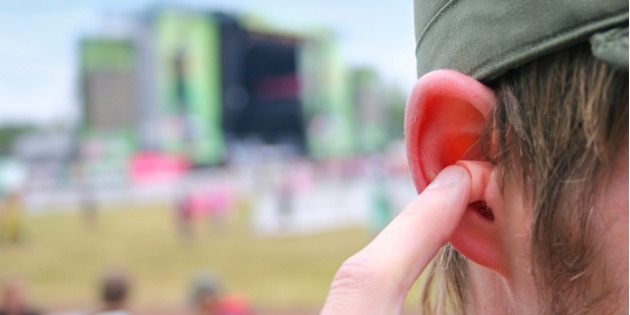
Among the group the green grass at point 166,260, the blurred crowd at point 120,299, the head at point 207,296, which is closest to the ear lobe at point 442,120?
the blurred crowd at point 120,299

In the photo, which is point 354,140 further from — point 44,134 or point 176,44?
point 44,134

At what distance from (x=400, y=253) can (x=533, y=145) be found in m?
0.15

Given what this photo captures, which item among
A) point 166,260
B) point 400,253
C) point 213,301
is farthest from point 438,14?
point 166,260

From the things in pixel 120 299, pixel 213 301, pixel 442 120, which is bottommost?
pixel 213 301

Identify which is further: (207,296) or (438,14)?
(207,296)

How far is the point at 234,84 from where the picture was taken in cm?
2838

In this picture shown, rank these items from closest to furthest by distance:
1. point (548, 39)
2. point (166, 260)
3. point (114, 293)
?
point (548, 39) → point (114, 293) → point (166, 260)

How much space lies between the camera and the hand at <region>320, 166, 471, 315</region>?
1.73 ft

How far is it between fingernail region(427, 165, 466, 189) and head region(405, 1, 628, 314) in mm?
11

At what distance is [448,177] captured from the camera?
616 millimetres

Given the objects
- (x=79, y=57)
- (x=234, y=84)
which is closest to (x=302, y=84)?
(x=234, y=84)

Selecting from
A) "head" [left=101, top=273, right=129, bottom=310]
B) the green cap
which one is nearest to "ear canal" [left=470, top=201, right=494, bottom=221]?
the green cap

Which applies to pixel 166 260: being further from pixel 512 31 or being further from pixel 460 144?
pixel 512 31

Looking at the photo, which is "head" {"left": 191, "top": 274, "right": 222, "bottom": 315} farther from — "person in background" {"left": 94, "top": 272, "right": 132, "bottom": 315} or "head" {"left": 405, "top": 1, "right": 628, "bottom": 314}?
"head" {"left": 405, "top": 1, "right": 628, "bottom": 314}
